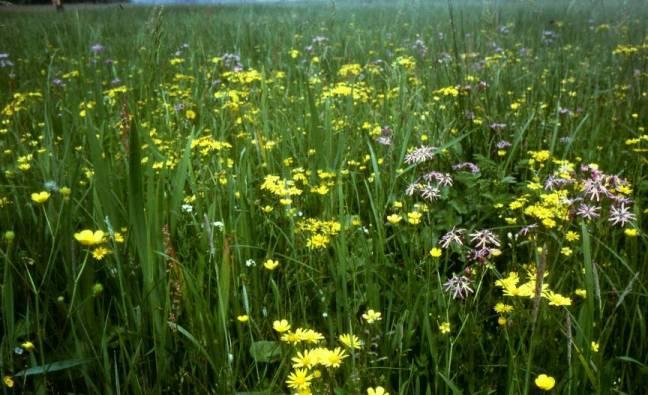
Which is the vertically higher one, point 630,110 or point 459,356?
point 630,110

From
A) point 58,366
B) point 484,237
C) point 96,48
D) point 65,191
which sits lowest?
point 58,366

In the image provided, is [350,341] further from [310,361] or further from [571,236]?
[571,236]

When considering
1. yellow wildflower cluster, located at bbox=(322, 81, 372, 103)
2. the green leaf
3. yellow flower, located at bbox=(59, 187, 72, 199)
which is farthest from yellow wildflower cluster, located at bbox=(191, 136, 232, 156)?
the green leaf

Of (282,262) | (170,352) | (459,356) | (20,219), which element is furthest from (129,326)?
(459,356)

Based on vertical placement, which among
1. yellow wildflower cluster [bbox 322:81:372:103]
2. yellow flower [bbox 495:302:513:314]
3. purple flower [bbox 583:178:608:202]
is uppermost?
yellow wildflower cluster [bbox 322:81:372:103]

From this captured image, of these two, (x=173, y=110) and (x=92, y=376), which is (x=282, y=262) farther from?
(x=173, y=110)

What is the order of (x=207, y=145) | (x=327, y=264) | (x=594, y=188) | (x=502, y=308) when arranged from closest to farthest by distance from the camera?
(x=502, y=308)
(x=594, y=188)
(x=327, y=264)
(x=207, y=145)

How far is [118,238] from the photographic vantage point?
1430 mm

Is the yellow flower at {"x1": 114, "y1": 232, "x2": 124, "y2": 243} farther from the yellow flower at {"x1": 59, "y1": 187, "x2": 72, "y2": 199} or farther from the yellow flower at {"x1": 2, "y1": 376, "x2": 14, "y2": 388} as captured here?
the yellow flower at {"x1": 2, "y1": 376, "x2": 14, "y2": 388}

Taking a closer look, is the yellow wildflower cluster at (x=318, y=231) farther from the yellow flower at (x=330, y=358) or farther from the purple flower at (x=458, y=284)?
the yellow flower at (x=330, y=358)

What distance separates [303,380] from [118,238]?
710 millimetres

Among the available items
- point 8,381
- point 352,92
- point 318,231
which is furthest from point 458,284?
point 352,92

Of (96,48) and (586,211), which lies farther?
(96,48)

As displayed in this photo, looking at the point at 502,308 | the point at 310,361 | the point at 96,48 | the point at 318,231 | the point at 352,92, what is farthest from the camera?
the point at 96,48
